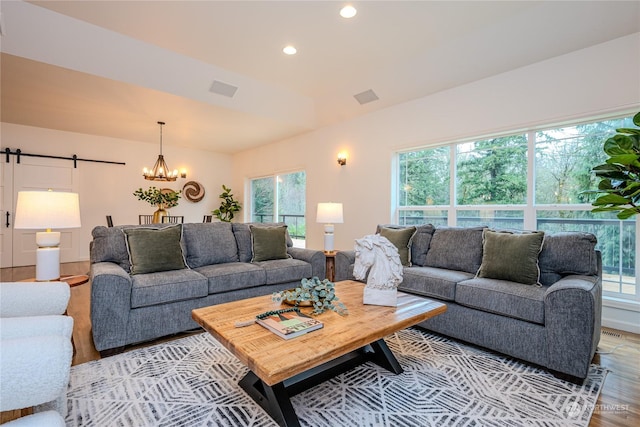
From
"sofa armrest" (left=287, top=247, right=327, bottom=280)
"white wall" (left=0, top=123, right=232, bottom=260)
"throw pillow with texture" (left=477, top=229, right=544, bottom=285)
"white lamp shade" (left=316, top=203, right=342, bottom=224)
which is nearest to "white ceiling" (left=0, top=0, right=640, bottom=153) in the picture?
"white wall" (left=0, top=123, right=232, bottom=260)

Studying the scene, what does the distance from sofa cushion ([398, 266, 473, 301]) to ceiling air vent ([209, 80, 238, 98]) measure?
333cm

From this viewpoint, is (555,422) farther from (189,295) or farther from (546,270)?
(189,295)

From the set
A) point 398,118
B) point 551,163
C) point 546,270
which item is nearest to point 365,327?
point 546,270

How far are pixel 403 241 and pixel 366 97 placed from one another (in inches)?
89.4

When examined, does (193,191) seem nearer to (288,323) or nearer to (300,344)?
(288,323)

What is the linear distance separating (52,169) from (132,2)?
4.64m

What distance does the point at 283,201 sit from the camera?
21.5 feet

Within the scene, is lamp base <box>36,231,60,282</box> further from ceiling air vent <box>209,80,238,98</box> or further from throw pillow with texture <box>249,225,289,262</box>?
ceiling air vent <box>209,80,238,98</box>

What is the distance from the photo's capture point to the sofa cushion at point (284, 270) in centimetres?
324

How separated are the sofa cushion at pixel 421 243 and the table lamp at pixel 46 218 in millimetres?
3086

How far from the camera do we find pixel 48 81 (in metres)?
3.58

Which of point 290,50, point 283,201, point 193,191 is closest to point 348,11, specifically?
point 290,50

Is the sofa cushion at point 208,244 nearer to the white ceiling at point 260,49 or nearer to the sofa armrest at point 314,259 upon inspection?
the sofa armrest at point 314,259

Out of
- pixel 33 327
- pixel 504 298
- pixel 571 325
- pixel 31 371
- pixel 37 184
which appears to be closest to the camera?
pixel 31 371
